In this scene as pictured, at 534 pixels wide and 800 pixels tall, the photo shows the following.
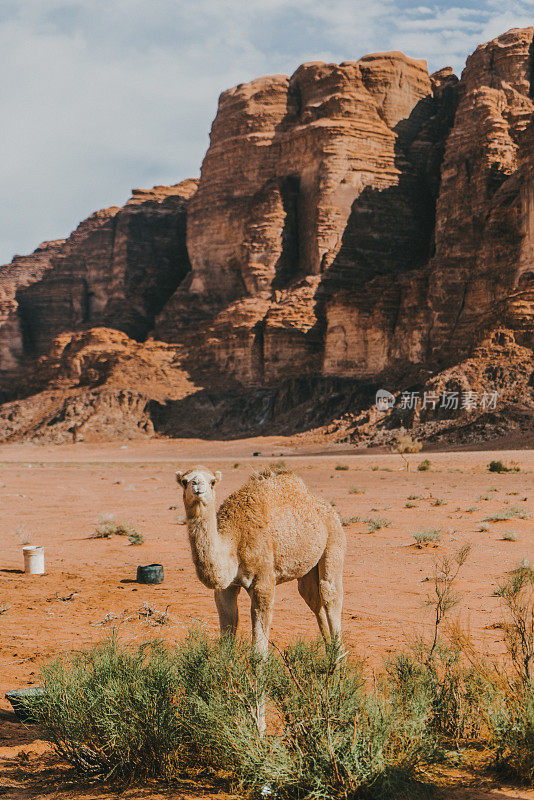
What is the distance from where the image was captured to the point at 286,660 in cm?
496

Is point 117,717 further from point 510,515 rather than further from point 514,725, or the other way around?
point 510,515

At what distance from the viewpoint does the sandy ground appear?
7.45 metres

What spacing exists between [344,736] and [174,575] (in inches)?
336

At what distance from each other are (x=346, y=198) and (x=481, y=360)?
3700cm

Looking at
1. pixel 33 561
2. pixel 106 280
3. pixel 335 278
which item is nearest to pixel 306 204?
pixel 335 278

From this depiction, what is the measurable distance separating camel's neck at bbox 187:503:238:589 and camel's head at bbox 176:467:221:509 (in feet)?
0.18

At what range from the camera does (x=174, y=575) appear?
40.8ft

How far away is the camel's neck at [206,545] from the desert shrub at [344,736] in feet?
2.56

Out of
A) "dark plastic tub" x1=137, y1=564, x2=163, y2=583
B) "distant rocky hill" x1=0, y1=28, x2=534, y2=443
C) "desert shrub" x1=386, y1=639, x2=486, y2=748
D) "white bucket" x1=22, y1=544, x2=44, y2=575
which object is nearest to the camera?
"desert shrub" x1=386, y1=639, x2=486, y2=748

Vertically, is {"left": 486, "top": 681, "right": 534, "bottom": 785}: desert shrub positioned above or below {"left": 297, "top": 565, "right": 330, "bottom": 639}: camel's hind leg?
below

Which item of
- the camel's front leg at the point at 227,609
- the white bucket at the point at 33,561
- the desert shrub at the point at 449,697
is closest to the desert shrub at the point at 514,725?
the desert shrub at the point at 449,697

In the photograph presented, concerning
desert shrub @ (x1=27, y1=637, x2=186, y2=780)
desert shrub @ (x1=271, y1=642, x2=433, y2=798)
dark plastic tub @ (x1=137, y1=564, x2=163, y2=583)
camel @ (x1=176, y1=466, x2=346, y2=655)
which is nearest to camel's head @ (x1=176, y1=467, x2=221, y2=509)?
camel @ (x1=176, y1=466, x2=346, y2=655)

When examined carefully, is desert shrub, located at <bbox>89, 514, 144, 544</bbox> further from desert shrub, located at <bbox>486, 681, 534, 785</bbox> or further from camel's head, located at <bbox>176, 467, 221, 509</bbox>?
desert shrub, located at <bbox>486, 681, 534, 785</bbox>

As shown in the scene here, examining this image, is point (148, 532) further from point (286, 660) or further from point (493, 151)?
point (493, 151)
